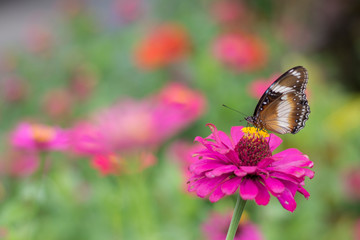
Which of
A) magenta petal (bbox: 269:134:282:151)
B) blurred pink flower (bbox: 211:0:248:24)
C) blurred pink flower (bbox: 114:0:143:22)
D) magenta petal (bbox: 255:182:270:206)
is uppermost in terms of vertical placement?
blurred pink flower (bbox: 114:0:143:22)

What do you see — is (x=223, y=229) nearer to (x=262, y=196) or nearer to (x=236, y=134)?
(x=236, y=134)

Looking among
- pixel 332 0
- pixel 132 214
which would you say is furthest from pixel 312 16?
pixel 132 214

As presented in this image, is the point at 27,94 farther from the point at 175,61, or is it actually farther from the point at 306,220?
the point at 306,220

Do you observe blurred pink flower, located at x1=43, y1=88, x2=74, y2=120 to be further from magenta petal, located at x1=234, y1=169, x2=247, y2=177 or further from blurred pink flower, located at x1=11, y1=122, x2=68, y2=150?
magenta petal, located at x1=234, y1=169, x2=247, y2=177

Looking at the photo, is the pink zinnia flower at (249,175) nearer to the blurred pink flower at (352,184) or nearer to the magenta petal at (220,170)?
the magenta petal at (220,170)

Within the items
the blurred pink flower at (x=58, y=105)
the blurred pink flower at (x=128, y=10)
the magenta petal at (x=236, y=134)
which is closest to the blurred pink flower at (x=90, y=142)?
the magenta petal at (x=236, y=134)

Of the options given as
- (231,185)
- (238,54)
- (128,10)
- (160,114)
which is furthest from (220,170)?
(128,10)

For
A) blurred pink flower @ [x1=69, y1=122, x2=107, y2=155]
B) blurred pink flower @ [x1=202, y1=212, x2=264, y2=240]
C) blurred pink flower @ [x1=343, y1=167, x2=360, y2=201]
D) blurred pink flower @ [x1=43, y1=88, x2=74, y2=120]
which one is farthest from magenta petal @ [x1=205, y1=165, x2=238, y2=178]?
blurred pink flower @ [x1=43, y1=88, x2=74, y2=120]

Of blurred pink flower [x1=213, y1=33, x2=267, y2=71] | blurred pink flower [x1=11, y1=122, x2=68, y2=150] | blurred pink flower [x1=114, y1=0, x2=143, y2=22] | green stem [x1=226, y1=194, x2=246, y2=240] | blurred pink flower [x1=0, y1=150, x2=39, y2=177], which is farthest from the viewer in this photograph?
blurred pink flower [x1=114, y1=0, x2=143, y2=22]
